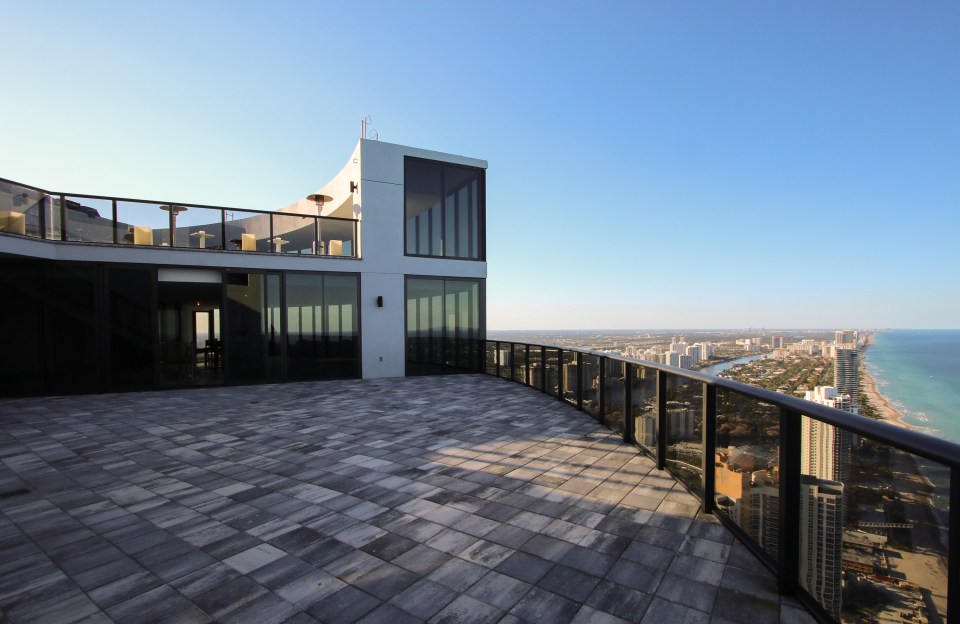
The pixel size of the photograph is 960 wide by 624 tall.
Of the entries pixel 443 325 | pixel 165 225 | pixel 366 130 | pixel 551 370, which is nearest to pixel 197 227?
pixel 165 225

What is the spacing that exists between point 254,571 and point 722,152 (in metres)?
23.1

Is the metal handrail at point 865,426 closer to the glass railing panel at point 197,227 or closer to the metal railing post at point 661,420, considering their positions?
the metal railing post at point 661,420

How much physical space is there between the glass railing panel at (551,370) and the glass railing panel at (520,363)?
1038mm

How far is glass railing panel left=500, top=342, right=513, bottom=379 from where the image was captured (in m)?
9.50

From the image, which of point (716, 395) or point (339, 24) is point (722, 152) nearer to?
point (339, 24)

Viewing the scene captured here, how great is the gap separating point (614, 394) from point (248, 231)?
880 cm

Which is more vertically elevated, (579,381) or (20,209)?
(20,209)

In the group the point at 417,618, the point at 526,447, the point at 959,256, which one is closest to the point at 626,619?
the point at 417,618

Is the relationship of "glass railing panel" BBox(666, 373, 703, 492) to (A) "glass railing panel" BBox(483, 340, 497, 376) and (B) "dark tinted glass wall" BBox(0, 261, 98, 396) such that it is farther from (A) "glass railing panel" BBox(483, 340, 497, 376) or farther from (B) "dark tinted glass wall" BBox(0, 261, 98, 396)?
(B) "dark tinted glass wall" BBox(0, 261, 98, 396)

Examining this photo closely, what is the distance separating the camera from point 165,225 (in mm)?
8648

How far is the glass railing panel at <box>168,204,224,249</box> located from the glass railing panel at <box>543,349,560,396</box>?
756cm

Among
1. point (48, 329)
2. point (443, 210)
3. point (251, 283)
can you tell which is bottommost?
point (48, 329)

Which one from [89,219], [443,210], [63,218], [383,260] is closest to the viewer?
[63,218]

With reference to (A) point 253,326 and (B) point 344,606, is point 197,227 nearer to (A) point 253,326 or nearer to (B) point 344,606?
(A) point 253,326
